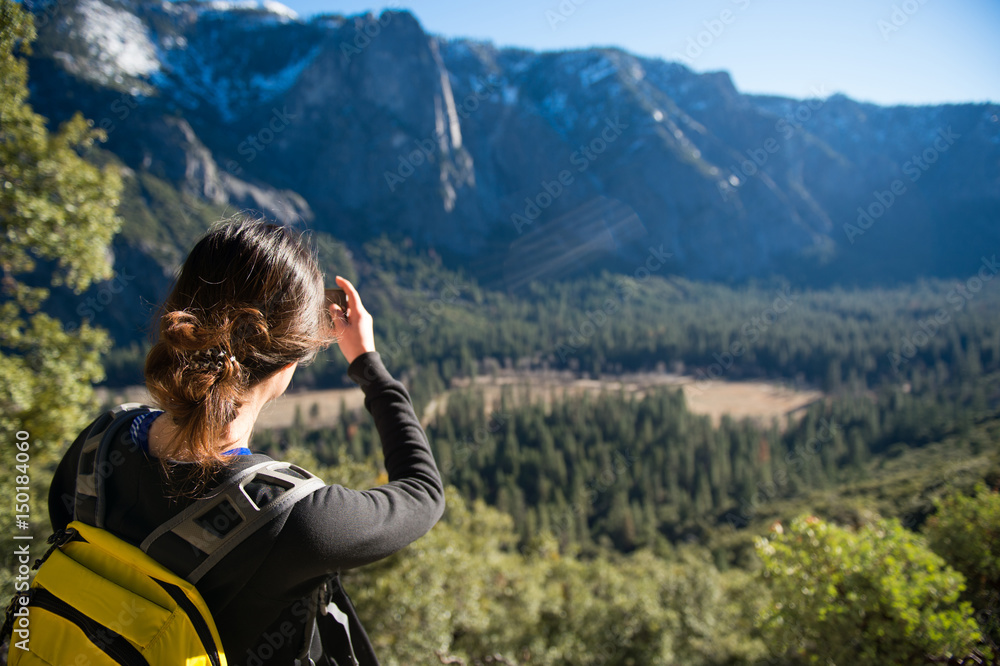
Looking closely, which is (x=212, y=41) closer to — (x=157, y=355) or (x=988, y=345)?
Answer: (x=157, y=355)

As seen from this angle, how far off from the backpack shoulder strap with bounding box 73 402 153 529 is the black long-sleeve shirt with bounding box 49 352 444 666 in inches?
1.3

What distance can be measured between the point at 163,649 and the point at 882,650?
6.21 metres

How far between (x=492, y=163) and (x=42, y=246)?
192 m

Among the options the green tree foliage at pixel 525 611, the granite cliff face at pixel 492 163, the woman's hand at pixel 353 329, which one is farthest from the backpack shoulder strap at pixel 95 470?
Answer: the granite cliff face at pixel 492 163

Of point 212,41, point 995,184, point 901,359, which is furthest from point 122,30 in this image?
point 995,184

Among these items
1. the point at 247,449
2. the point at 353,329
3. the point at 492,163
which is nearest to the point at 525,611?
the point at 353,329

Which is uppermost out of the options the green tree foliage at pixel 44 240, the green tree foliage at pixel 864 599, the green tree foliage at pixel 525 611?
the green tree foliage at pixel 44 240

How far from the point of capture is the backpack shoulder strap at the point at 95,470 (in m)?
1.39

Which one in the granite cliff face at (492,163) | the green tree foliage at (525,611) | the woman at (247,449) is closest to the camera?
the woman at (247,449)

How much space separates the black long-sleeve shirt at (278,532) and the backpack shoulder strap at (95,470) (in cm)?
3

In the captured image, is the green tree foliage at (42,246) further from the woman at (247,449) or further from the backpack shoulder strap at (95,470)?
the woman at (247,449)

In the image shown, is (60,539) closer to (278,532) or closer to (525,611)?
(278,532)

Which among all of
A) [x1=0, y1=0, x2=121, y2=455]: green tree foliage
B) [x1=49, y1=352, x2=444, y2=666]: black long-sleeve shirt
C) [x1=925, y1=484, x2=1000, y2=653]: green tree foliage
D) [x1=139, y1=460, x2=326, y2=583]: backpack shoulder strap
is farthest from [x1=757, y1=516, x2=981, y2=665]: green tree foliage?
[x1=0, y1=0, x2=121, y2=455]: green tree foliage

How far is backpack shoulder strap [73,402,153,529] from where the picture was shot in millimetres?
1386
